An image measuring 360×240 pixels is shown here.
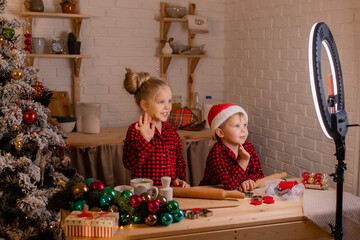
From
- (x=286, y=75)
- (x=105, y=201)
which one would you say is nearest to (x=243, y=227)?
(x=105, y=201)

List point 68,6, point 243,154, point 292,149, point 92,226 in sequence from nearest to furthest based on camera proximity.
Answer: point 92,226 → point 243,154 → point 292,149 → point 68,6

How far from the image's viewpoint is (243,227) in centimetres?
181

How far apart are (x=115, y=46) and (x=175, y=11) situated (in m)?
0.66

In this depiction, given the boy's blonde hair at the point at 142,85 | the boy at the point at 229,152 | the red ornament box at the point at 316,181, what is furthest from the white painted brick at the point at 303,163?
the boy's blonde hair at the point at 142,85

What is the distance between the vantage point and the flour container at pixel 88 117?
3.87m

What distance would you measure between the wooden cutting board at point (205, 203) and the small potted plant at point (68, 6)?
8.11ft

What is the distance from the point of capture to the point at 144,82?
256cm

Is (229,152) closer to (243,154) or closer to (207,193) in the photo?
(243,154)

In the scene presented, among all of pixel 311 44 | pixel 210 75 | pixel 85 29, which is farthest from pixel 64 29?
pixel 311 44

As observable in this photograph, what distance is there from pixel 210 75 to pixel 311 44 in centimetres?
307

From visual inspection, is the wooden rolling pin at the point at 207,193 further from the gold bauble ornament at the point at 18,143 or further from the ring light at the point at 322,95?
the gold bauble ornament at the point at 18,143

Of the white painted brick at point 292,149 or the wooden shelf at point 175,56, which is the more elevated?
the wooden shelf at point 175,56

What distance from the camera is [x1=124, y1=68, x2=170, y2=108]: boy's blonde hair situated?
2.51 metres

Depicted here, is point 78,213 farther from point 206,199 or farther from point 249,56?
point 249,56
